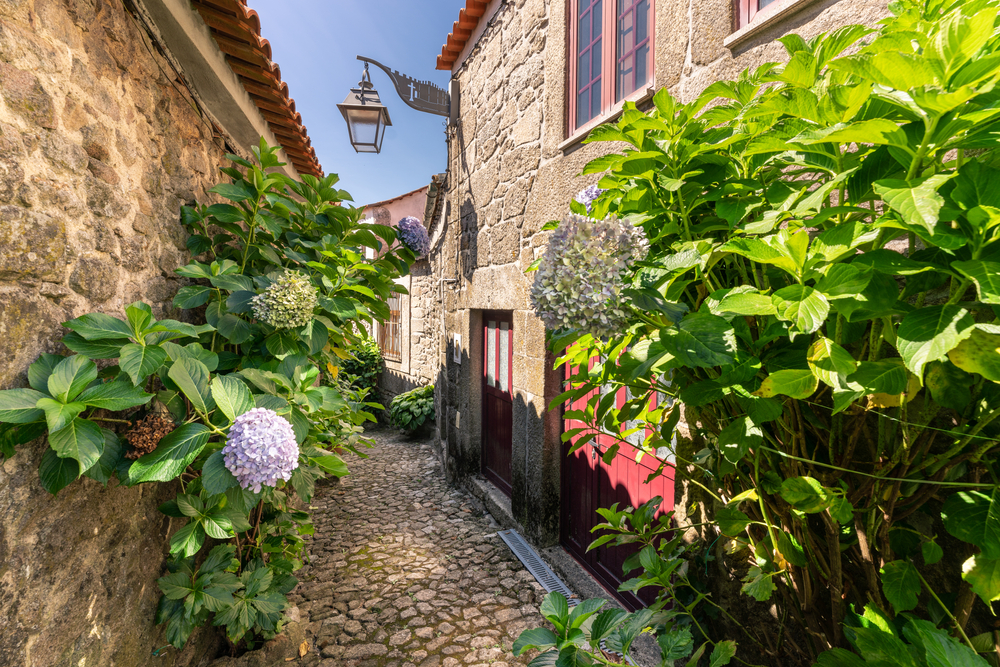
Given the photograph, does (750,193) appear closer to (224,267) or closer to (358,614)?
(224,267)

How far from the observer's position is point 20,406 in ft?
3.65

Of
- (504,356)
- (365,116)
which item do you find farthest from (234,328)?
(365,116)

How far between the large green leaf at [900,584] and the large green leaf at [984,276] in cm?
68

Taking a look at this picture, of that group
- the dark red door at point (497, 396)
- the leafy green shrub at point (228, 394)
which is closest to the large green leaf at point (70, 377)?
the leafy green shrub at point (228, 394)

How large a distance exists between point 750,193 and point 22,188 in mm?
2002

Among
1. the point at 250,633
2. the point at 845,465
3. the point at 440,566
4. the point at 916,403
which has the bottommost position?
the point at 440,566

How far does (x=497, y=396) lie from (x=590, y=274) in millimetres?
3739

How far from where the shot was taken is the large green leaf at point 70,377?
118cm

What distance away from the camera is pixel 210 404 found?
55.3 inches

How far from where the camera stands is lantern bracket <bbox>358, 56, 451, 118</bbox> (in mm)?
4879

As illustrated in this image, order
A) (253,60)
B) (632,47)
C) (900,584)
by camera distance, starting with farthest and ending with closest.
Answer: (632,47)
(253,60)
(900,584)

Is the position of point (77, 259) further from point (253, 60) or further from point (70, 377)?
point (253, 60)

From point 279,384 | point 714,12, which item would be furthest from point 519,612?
point 714,12

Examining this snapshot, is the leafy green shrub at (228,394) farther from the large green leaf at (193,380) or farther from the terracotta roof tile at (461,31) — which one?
the terracotta roof tile at (461,31)
